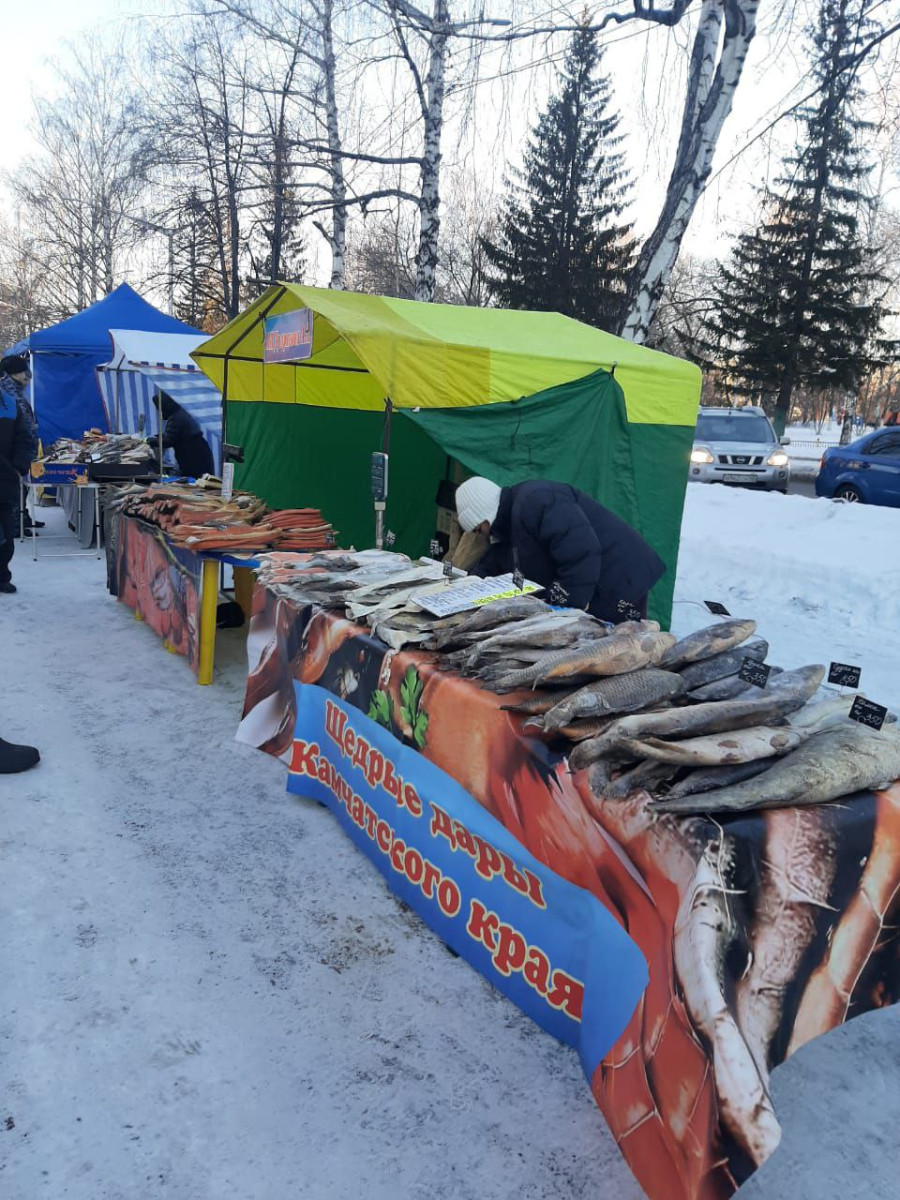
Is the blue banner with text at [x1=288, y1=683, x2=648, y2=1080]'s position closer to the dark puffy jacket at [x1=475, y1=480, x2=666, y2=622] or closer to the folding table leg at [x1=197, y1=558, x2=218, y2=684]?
the dark puffy jacket at [x1=475, y1=480, x2=666, y2=622]

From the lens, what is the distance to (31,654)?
18.7 ft

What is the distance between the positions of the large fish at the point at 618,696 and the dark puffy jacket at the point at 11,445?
20.7ft

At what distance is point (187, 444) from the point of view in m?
9.73

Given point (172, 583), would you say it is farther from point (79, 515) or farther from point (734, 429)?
point (734, 429)

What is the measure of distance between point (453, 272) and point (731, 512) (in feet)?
81.0

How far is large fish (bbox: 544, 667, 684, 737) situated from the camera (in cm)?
217

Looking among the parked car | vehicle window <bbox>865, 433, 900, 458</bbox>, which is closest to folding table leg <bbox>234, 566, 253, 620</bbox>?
the parked car

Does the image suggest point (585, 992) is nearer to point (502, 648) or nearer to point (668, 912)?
point (668, 912)

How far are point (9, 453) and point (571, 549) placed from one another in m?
5.44

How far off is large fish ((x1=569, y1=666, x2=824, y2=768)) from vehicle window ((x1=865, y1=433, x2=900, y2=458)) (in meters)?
12.5

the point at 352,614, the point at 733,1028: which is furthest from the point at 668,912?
the point at 352,614

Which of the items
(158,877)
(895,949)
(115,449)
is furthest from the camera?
(115,449)

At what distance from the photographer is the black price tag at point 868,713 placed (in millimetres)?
2129

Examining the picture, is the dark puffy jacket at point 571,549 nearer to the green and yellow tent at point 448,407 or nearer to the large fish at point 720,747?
the green and yellow tent at point 448,407
